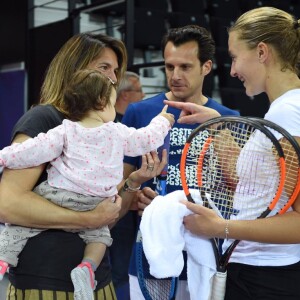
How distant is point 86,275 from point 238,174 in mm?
552

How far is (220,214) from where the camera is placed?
6.08 feet

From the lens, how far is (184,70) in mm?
2934

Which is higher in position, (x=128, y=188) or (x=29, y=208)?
(x=29, y=208)

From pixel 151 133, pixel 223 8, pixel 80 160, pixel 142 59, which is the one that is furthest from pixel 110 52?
pixel 223 8

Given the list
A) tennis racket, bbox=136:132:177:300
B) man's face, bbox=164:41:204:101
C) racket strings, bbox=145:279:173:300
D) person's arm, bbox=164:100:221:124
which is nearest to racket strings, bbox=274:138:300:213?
person's arm, bbox=164:100:221:124

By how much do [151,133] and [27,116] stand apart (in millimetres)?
437

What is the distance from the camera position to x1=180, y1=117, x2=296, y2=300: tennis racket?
1746 millimetres

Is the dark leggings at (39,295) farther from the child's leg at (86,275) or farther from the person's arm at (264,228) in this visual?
the person's arm at (264,228)

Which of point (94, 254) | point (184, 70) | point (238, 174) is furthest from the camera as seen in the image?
point (184, 70)

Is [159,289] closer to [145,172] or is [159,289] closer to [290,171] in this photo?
[145,172]

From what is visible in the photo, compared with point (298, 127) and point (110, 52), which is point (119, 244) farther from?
point (298, 127)

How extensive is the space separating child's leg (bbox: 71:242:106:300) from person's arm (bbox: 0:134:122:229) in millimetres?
98

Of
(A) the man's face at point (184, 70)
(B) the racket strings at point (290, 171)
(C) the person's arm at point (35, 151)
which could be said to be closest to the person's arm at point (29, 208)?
(C) the person's arm at point (35, 151)

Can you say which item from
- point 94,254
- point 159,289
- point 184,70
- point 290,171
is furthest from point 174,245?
point 184,70
